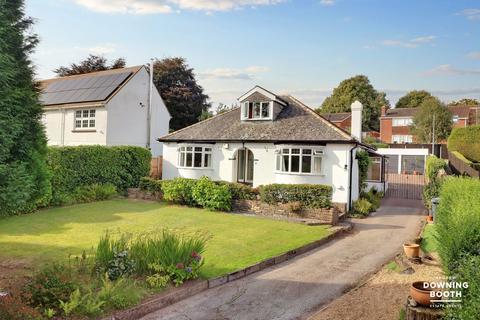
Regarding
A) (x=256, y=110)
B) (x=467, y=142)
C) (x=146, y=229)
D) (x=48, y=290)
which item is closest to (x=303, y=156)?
(x=256, y=110)

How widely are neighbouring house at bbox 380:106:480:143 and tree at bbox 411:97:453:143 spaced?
868cm

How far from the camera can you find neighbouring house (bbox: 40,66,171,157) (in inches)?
1106

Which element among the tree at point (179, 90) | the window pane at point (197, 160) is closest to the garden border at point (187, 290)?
the window pane at point (197, 160)

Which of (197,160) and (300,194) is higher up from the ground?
(197,160)

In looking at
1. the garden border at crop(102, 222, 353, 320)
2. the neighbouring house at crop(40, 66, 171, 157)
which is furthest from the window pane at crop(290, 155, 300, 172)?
the neighbouring house at crop(40, 66, 171, 157)

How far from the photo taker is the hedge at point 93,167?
19.5 m

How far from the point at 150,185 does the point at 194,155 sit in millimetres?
3454

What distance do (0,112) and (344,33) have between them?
42.1 feet

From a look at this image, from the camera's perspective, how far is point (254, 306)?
7957 mm

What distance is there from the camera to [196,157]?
24.1m

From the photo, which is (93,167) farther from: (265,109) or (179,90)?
(179,90)

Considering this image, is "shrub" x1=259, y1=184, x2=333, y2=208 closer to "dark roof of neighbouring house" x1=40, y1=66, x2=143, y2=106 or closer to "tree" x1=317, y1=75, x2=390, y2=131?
"dark roof of neighbouring house" x1=40, y1=66, x2=143, y2=106

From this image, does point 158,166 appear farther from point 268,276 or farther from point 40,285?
point 40,285

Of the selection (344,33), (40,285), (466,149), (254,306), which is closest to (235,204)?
(344,33)
